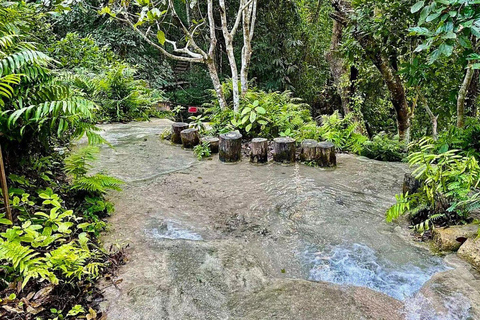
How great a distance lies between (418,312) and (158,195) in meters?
2.71

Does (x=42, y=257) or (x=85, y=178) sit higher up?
(x=85, y=178)

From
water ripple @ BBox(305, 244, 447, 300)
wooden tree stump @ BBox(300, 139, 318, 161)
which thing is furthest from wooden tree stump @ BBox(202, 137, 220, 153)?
water ripple @ BBox(305, 244, 447, 300)

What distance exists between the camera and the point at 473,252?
249cm

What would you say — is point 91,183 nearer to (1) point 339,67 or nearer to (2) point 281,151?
(2) point 281,151

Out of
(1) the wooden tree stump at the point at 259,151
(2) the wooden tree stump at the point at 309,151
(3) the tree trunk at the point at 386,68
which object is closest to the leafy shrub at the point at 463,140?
(2) the wooden tree stump at the point at 309,151

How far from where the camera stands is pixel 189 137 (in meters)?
5.84

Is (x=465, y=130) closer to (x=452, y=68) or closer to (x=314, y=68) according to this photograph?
(x=452, y=68)

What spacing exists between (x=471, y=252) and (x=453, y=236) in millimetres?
226

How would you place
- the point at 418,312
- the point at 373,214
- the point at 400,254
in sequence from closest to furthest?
the point at 418,312
the point at 400,254
the point at 373,214

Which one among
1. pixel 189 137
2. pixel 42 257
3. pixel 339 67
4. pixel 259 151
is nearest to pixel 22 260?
pixel 42 257

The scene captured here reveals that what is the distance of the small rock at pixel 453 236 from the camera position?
2.68m

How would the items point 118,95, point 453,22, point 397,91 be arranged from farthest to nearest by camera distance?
point 118,95, point 397,91, point 453,22

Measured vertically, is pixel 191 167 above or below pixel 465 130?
below

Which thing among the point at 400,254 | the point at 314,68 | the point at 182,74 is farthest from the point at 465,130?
the point at 182,74
